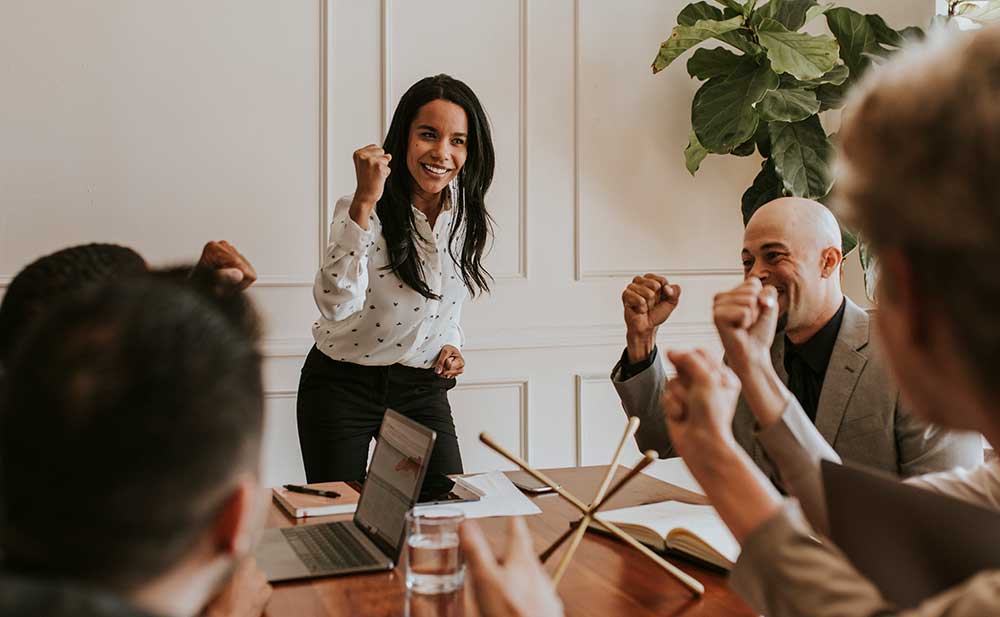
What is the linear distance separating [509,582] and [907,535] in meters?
0.41

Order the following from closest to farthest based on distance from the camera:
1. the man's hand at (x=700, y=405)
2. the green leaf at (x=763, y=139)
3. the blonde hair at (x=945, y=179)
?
the blonde hair at (x=945, y=179)
the man's hand at (x=700, y=405)
the green leaf at (x=763, y=139)

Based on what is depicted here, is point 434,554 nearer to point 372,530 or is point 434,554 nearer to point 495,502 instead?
point 372,530

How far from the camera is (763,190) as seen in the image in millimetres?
3764

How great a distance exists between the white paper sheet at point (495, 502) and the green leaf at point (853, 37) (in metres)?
2.43

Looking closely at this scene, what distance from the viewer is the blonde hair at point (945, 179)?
2.15 feet

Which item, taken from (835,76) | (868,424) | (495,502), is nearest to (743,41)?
(835,76)

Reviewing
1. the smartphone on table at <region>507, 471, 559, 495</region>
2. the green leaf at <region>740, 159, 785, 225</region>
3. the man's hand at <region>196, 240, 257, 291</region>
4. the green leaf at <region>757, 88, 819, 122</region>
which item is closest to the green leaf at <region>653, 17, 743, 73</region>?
the green leaf at <region>757, 88, 819, 122</region>

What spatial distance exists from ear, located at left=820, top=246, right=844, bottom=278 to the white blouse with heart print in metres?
1.11

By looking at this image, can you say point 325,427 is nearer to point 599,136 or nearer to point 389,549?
point 389,549

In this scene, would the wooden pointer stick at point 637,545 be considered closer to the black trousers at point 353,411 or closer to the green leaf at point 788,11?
the black trousers at point 353,411

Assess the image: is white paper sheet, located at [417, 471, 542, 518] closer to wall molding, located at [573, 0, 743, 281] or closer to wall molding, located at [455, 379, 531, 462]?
wall molding, located at [455, 379, 531, 462]

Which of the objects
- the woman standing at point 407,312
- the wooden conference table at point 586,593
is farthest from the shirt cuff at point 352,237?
the wooden conference table at point 586,593

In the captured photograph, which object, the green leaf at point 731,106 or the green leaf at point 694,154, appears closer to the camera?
the green leaf at point 731,106

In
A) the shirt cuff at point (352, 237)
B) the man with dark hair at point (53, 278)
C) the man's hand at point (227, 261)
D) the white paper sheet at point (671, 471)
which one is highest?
the shirt cuff at point (352, 237)
